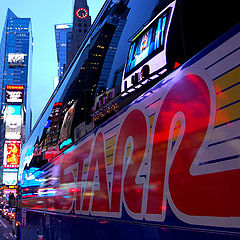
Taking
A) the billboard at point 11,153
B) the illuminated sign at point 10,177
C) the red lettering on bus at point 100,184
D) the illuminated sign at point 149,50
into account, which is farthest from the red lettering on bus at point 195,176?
the illuminated sign at point 10,177

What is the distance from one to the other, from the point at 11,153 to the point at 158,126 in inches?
2884

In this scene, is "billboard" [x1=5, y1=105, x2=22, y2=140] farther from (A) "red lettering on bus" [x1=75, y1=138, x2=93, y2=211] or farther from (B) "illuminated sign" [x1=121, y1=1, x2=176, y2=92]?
(B) "illuminated sign" [x1=121, y1=1, x2=176, y2=92]

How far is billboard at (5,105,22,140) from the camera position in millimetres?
74562

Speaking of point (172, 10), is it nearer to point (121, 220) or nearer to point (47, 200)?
point (121, 220)

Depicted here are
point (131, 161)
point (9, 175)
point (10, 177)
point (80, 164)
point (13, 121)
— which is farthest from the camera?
point (13, 121)

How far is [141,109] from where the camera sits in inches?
102

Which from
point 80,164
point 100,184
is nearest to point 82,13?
point 80,164

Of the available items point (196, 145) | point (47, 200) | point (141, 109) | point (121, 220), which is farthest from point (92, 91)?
point (47, 200)

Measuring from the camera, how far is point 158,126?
2281 millimetres

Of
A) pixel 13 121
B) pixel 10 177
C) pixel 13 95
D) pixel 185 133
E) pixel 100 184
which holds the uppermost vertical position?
pixel 13 95

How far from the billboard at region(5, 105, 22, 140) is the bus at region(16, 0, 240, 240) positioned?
74126 millimetres

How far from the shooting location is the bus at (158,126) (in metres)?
1.66

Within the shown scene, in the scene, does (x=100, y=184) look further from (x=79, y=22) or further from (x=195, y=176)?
(x=79, y=22)

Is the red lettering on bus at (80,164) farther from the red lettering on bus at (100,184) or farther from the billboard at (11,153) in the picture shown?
the billboard at (11,153)
